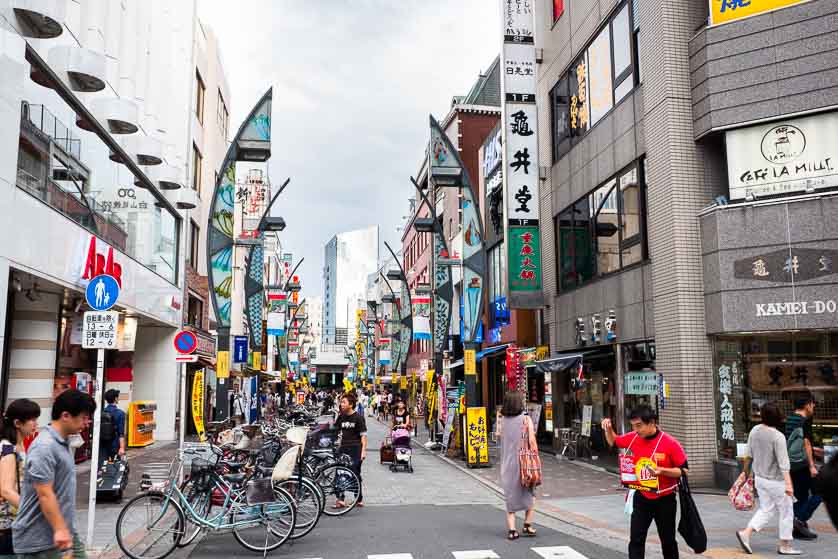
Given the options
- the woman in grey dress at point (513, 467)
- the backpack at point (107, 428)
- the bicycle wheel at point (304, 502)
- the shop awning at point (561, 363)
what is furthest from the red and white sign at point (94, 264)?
the shop awning at point (561, 363)

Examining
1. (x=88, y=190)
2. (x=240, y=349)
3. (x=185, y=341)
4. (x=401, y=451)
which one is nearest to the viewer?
(x=185, y=341)

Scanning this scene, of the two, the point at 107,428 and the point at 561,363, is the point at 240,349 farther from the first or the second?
the point at 107,428

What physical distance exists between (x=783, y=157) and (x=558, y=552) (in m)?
9.23

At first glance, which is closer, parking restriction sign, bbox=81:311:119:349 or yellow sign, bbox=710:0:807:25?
parking restriction sign, bbox=81:311:119:349

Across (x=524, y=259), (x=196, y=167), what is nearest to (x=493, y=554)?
(x=524, y=259)

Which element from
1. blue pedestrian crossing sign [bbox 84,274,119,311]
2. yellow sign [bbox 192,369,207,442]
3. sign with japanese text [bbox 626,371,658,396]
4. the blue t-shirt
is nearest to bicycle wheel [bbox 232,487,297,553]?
blue pedestrian crossing sign [bbox 84,274,119,311]

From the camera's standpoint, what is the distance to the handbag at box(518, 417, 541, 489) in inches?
381

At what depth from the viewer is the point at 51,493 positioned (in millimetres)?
4586

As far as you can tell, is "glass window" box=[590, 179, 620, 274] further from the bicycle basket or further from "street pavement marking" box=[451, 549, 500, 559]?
the bicycle basket

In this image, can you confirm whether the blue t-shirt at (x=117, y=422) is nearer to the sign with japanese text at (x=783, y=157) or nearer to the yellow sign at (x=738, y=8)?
the sign with japanese text at (x=783, y=157)

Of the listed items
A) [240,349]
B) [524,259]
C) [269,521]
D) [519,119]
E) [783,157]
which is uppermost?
[519,119]

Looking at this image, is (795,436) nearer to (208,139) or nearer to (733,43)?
(733,43)

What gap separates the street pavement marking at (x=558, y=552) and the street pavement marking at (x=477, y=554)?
0.54 metres

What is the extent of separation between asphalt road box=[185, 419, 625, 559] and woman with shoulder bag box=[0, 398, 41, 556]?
3.49 m
